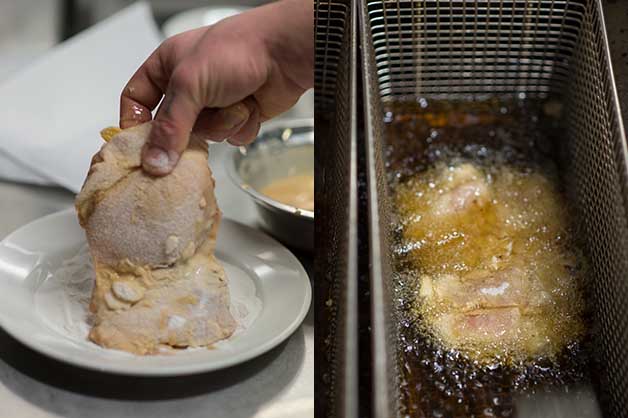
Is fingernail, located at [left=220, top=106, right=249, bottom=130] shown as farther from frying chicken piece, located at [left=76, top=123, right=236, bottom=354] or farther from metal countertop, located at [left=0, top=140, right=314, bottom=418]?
metal countertop, located at [left=0, top=140, right=314, bottom=418]

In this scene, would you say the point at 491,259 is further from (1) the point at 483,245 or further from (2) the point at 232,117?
(2) the point at 232,117

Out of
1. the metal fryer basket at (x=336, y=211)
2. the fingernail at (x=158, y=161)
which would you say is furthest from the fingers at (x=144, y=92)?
the metal fryer basket at (x=336, y=211)

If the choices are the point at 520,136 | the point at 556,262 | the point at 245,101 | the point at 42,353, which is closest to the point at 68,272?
the point at 42,353

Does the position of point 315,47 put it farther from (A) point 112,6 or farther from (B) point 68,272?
(A) point 112,6

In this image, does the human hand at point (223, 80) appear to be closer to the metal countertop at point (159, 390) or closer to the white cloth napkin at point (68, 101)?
the white cloth napkin at point (68, 101)

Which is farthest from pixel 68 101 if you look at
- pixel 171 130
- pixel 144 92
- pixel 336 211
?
pixel 336 211

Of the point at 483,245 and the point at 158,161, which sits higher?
the point at 158,161
